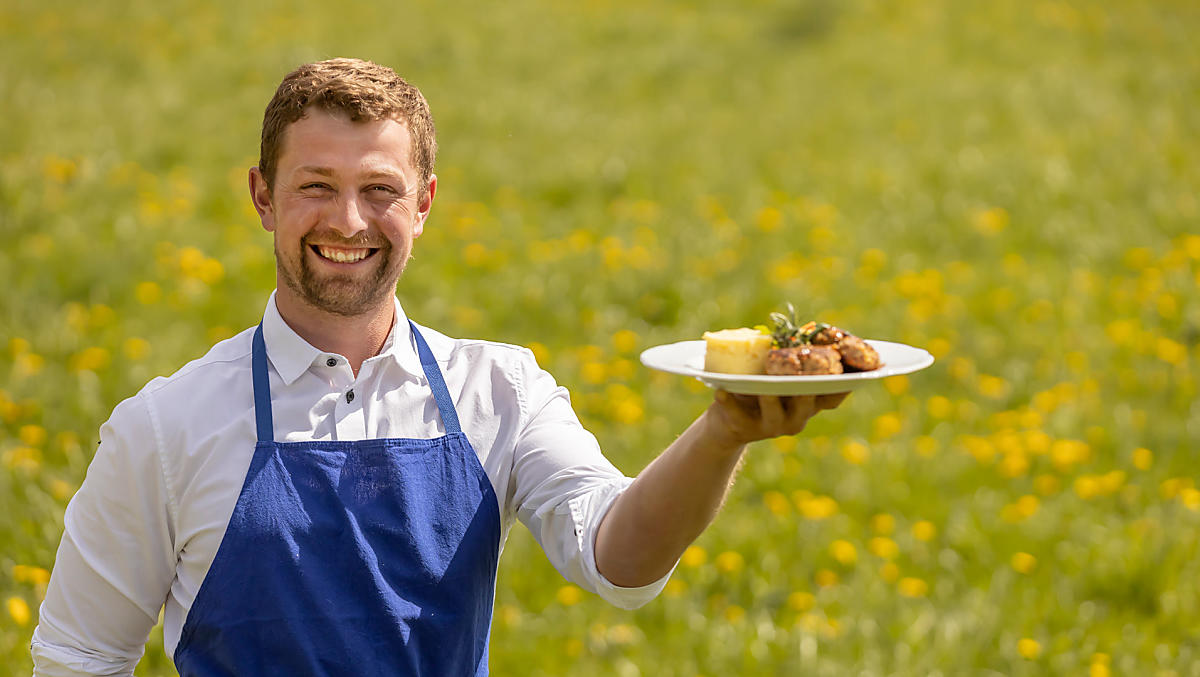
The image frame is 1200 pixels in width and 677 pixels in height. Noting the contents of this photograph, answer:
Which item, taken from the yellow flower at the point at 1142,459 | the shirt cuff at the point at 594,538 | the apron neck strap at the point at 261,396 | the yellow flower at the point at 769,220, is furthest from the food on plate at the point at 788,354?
the yellow flower at the point at 769,220

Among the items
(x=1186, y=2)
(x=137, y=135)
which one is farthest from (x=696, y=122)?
(x=1186, y=2)

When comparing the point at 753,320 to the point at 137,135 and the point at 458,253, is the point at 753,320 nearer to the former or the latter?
the point at 458,253

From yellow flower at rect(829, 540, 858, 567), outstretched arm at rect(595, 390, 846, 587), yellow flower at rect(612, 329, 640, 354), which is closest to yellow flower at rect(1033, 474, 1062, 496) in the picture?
yellow flower at rect(829, 540, 858, 567)

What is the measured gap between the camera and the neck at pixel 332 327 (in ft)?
6.65

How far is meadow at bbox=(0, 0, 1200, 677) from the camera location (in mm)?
3893

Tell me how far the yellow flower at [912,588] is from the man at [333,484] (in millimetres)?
2271

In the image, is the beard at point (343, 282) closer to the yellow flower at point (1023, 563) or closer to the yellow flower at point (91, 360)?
the yellow flower at point (1023, 563)

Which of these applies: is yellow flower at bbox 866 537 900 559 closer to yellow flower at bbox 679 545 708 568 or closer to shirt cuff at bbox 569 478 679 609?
yellow flower at bbox 679 545 708 568

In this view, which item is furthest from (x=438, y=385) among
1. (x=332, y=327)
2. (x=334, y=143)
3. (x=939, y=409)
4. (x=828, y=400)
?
(x=939, y=409)

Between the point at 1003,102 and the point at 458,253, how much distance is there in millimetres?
4646

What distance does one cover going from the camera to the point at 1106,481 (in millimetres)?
4602

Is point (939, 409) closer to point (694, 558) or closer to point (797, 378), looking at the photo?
point (694, 558)

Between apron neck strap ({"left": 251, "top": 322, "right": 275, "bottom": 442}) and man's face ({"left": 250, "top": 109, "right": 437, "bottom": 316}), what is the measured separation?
0.11 m

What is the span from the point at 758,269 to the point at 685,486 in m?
4.54
